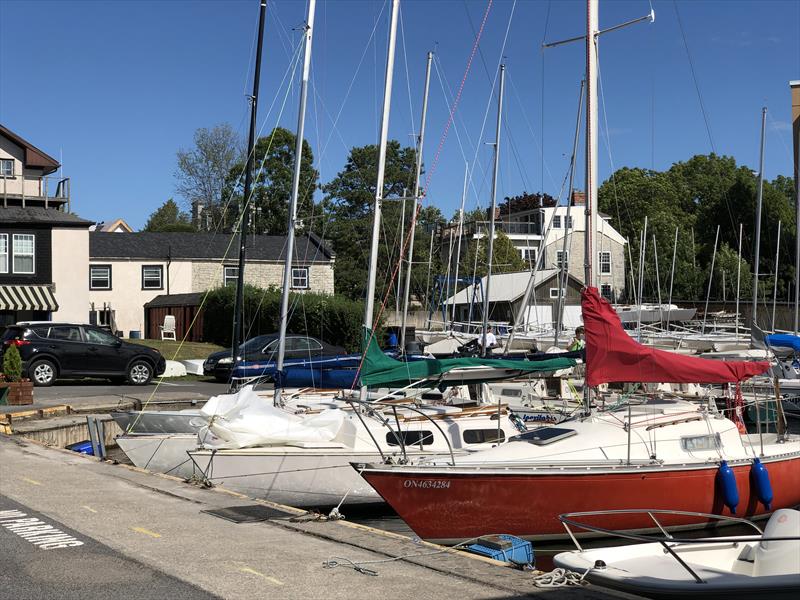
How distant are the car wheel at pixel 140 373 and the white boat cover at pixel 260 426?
1338 cm

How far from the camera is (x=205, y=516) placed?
10.8 meters

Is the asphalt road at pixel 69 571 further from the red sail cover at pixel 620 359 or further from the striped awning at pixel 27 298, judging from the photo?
the striped awning at pixel 27 298

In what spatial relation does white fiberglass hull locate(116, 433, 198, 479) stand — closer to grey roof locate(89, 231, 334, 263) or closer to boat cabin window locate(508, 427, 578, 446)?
boat cabin window locate(508, 427, 578, 446)

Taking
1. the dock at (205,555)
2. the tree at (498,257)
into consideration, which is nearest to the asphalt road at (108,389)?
the dock at (205,555)

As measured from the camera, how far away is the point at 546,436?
13797 millimetres

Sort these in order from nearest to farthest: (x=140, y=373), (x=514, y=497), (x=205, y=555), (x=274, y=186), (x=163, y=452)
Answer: (x=205, y=555)
(x=514, y=497)
(x=163, y=452)
(x=140, y=373)
(x=274, y=186)

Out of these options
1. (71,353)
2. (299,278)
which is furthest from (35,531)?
(299,278)

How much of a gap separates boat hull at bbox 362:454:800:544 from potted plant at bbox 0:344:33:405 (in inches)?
514

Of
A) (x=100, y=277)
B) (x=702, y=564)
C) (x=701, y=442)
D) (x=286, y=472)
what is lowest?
(x=702, y=564)

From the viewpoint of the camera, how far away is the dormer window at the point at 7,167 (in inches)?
1519

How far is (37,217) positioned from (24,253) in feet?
5.01

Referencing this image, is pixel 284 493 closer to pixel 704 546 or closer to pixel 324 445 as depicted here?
pixel 324 445

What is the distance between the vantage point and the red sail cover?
44.1 ft

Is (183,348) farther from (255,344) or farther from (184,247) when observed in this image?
(184,247)
